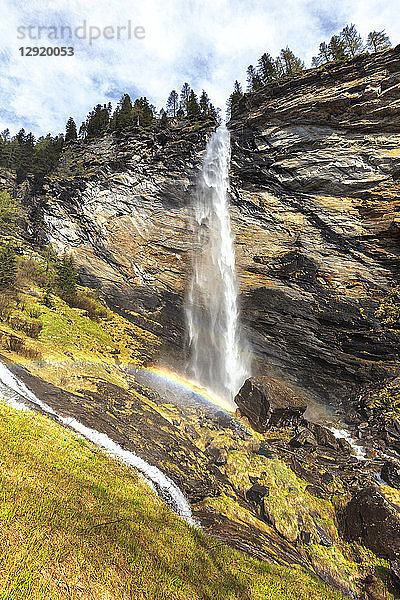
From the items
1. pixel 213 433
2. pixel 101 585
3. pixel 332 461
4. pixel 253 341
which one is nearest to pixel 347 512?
pixel 332 461

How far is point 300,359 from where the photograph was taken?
83.7 feet

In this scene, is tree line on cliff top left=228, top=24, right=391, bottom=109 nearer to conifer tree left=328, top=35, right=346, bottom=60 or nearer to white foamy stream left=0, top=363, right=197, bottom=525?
conifer tree left=328, top=35, right=346, bottom=60

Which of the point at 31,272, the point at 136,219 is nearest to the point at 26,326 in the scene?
the point at 31,272

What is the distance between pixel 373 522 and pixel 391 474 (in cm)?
419

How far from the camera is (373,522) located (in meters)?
10.9

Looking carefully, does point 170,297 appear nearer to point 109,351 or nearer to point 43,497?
point 109,351

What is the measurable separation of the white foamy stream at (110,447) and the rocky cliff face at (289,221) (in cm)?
1802

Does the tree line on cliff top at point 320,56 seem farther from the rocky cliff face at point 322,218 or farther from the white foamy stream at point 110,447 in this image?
the white foamy stream at point 110,447

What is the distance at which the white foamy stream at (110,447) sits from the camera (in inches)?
370

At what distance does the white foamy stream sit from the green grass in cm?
85

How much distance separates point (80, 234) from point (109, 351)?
1771 centimetres

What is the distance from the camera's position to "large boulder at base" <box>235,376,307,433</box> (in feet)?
59.2

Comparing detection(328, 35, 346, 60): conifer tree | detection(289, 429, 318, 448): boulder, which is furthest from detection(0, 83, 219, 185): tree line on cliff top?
detection(289, 429, 318, 448): boulder

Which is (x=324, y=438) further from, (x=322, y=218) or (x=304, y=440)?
(x=322, y=218)
